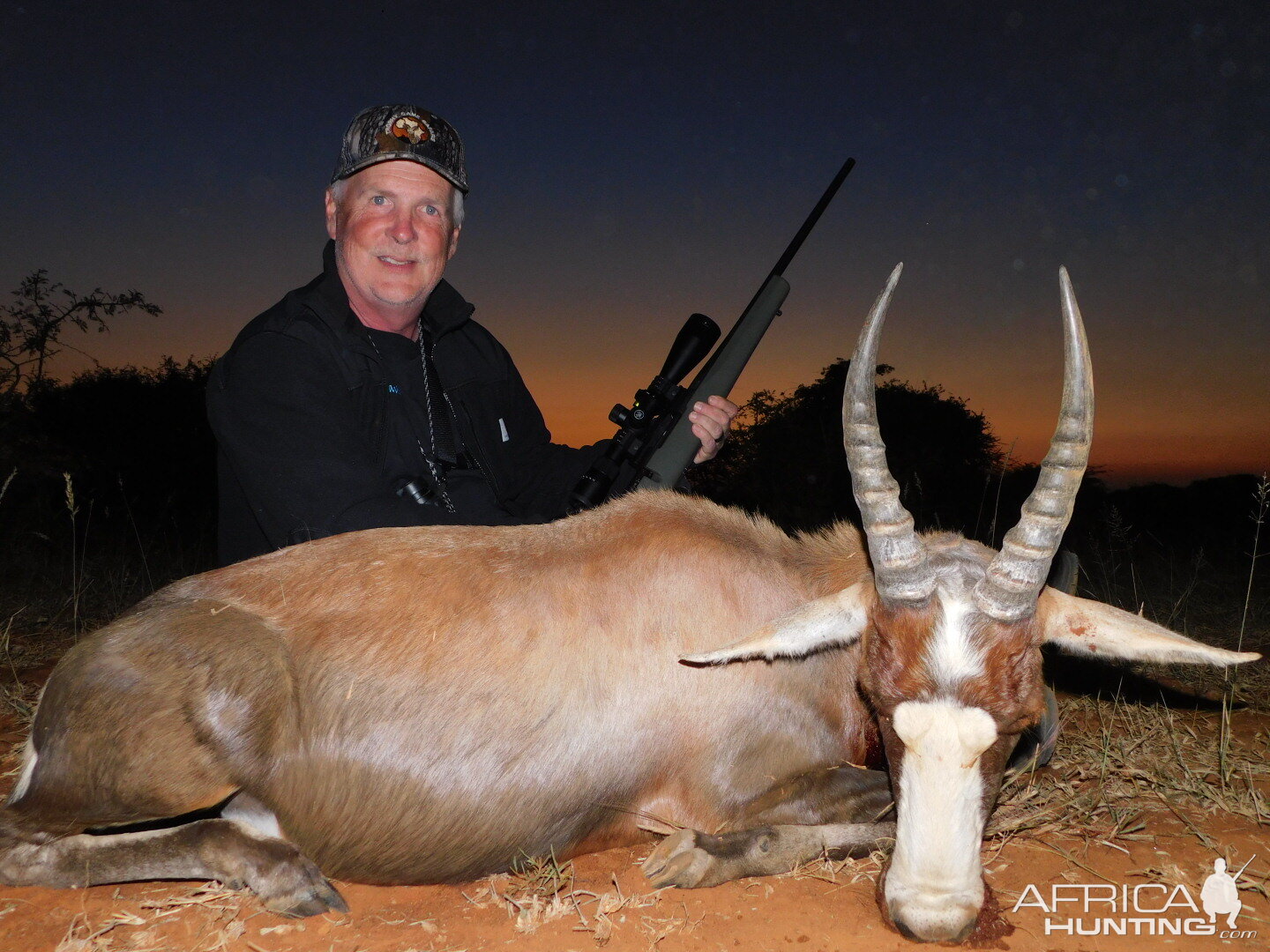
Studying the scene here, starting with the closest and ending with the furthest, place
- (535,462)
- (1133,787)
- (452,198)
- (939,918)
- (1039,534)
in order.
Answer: (939,918)
(1039,534)
(1133,787)
(452,198)
(535,462)

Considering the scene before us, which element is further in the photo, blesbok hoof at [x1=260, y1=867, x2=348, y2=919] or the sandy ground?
blesbok hoof at [x1=260, y1=867, x2=348, y2=919]

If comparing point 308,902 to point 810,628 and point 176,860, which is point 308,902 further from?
point 810,628

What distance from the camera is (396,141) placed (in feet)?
15.3

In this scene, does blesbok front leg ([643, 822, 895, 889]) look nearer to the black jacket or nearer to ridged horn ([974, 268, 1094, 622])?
ridged horn ([974, 268, 1094, 622])

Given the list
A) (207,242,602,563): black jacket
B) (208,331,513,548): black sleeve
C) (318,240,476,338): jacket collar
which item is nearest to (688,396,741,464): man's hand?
(207,242,602,563): black jacket

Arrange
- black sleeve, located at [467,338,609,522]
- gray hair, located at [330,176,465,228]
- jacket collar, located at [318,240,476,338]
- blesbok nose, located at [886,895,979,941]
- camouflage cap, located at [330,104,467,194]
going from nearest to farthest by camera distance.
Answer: blesbok nose, located at [886,895,979,941]
jacket collar, located at [318,240,476,338]
camouflage cap, located at [330,104,467,194]
gray hair, located at [330,176,465,228]
black sleeve, located at [467,338,609,522]

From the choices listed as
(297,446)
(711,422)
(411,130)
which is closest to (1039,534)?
(711,422)

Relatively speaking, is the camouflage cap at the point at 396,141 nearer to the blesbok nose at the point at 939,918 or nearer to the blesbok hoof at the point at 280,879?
the blesbok hoof at the point at 280,879

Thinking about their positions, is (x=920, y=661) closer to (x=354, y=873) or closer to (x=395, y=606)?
(x=395, y=606)

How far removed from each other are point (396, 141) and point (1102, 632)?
4.06 m

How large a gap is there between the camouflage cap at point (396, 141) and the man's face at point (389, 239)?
90 mm

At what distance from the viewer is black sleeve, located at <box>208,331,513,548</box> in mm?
3875

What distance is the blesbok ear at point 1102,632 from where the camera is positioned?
265 centimetres

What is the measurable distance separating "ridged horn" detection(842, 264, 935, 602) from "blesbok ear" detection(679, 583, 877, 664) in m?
0.19
